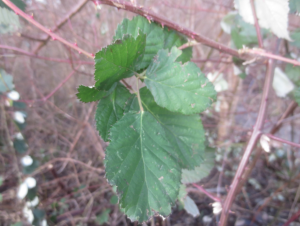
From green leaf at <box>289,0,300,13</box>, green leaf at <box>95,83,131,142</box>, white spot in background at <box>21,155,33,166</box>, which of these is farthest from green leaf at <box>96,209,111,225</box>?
green leaf at <box>289,0,300,13</box>

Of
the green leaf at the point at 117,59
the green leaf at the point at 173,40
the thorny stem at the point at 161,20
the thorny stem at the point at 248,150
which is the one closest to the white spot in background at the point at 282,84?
the thorny stem at the point at 248,150

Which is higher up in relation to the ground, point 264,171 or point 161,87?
point 161,87

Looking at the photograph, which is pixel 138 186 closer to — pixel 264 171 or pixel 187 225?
pixel 187 225

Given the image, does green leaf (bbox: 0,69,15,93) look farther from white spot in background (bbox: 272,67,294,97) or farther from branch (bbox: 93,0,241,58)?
white spot in background (bbox: 272,67,294,97)

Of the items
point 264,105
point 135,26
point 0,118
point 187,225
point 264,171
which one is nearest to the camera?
point 135,26

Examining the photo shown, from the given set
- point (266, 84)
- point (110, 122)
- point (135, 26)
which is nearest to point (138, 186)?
point (110, 122)

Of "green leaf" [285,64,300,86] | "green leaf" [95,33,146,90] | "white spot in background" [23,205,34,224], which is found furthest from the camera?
"white spot in background" [23,205,34,224]
